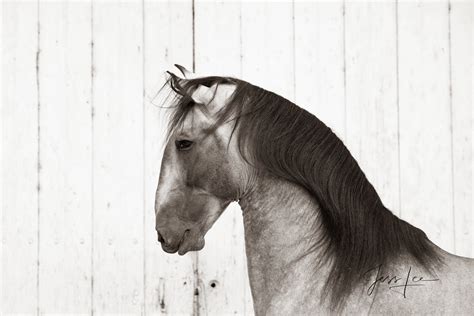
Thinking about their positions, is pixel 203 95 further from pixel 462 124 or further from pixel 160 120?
pixel 462 124

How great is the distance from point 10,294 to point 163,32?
1405 millimetres

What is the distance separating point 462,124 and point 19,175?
210cm

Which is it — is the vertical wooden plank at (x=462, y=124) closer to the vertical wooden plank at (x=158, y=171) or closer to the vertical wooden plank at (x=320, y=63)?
the vertical wooden plank at (x=320, y=63)

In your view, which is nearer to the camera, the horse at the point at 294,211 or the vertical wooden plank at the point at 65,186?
the horse at the point at 294,211

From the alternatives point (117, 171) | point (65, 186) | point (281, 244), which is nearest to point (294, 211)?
point (281, 244)

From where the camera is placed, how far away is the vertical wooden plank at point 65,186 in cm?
320

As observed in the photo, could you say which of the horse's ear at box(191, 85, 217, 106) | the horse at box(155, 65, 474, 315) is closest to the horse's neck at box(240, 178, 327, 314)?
the horse at box(155, 65, 474, 315)

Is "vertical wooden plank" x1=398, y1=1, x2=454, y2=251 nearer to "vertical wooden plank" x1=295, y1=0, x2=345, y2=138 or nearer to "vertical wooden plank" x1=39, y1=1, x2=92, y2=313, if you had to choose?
"vertical wooden plank" x1=295, y1=0, x2=345, y2=138

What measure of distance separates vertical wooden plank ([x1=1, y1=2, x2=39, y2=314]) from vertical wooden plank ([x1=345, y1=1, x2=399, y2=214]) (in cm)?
148

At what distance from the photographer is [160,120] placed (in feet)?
10.6

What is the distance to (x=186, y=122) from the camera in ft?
6.63

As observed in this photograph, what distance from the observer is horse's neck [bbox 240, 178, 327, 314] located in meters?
1.94

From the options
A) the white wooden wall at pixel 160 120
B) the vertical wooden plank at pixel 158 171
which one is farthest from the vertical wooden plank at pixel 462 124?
the vertical wooden plank at pixel 158 171

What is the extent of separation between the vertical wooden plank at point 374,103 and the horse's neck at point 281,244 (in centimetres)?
136
